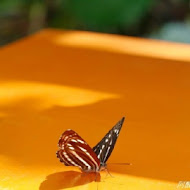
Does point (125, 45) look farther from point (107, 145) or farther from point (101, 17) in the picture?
point (101, 17)

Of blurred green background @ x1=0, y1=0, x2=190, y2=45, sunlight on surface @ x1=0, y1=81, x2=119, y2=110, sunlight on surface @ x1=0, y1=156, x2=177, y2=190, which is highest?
sunlight on surface @ x1=0, y1=156, x2=177, y2=190

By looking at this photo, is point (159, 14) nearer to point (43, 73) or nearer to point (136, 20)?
point (136, 20)

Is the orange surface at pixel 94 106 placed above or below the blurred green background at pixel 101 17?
above

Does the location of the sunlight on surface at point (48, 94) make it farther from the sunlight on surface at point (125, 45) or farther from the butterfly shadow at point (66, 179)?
the sunlight on surface at point (125, 45)

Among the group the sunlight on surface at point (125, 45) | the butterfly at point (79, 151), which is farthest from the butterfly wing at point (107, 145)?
the sunlight on surface at point (125, 45)

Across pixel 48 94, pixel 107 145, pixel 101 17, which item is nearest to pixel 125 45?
pixel 48 94

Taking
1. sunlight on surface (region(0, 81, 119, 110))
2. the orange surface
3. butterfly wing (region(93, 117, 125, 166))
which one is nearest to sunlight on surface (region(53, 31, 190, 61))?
the orange surface

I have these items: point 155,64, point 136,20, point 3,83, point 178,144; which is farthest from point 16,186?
point 136,20

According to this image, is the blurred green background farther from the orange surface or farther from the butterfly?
the butterfly
